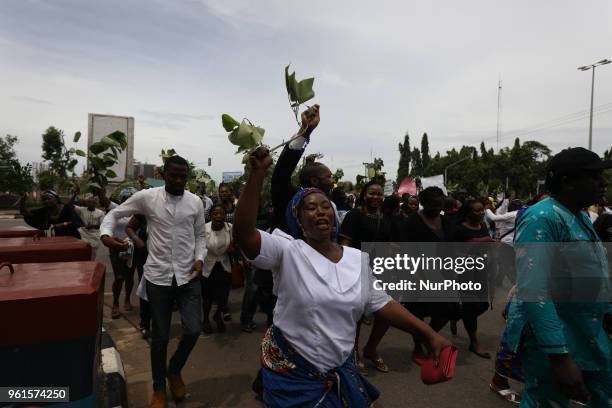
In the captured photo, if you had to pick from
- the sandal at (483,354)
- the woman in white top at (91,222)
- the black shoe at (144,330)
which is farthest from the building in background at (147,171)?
the sandal at (483,354)

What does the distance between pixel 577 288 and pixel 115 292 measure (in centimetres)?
568

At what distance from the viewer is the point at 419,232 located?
169 inches

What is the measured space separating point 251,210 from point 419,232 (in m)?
2.91

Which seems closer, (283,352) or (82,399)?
(283,352)

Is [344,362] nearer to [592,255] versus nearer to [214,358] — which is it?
[592,255]

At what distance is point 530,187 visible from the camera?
148 ft

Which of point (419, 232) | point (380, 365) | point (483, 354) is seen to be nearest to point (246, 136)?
point (419, 232)

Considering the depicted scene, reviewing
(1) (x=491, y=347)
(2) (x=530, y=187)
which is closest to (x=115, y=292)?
(1) (x=491, y=347)

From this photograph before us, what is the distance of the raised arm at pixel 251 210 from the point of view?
5.65ft

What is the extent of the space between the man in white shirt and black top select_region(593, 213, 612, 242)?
11.7 feet

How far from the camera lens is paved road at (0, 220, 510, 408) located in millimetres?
3492

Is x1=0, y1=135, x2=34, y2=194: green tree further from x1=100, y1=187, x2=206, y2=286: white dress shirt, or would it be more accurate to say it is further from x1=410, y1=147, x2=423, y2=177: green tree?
x1=410, y1=147, x2=423, y2=177: green tree

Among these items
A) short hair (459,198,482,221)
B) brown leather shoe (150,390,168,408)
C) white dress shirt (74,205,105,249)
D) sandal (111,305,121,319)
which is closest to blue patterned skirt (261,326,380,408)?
brown leather shoe (150,390,168,408)

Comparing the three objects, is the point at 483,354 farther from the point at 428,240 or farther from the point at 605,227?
the point at 605,227
